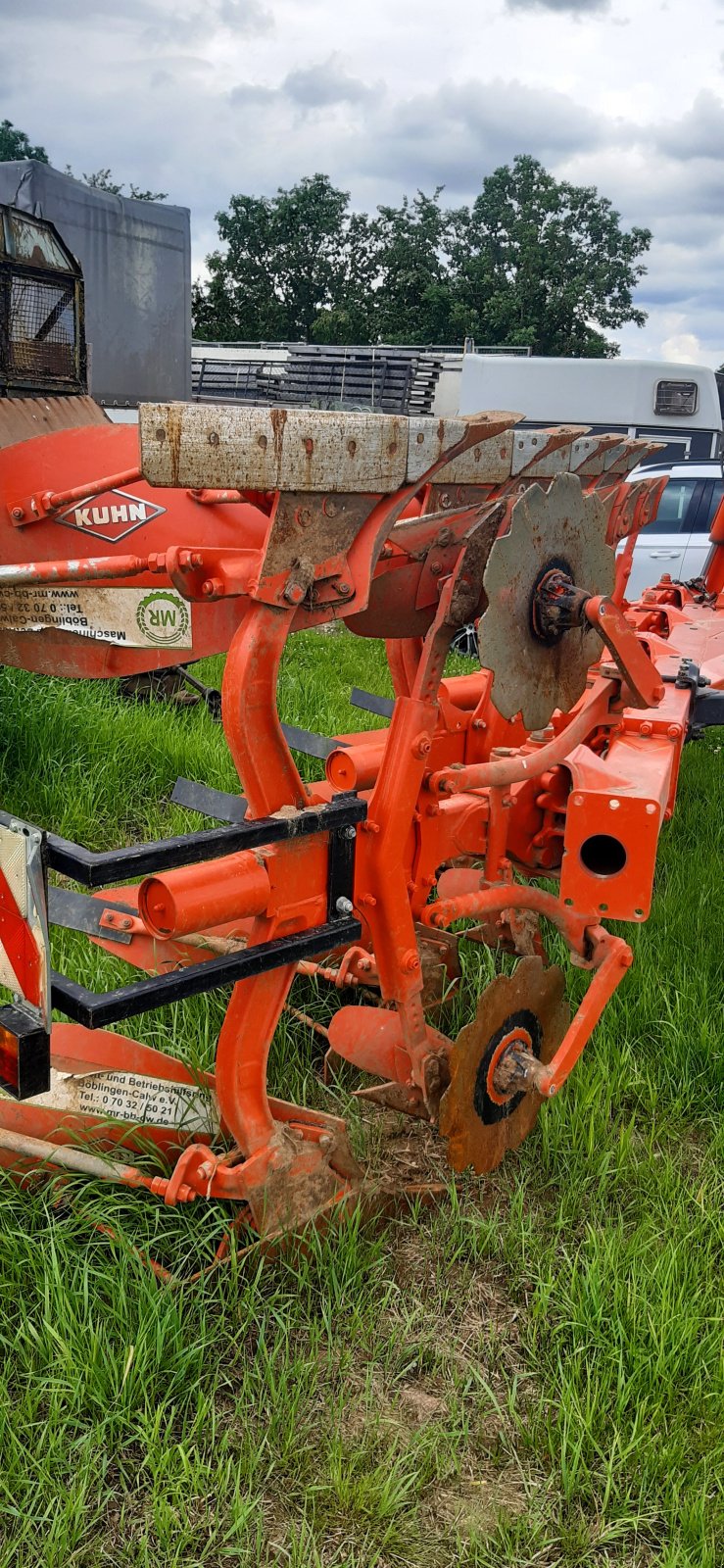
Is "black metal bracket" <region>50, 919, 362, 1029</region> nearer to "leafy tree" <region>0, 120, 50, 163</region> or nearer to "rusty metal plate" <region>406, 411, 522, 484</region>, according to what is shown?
"rusty metal plate" <region>406, 411, 522, 484</region>

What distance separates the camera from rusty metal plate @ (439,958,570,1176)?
8.05ft

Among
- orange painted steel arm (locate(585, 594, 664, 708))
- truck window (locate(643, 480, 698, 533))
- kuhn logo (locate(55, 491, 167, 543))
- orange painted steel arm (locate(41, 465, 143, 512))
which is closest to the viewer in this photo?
orange painted steel arm (locate(585, 594, 664, 708))

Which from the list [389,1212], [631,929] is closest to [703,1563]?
[389,1212]

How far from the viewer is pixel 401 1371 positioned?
223cm

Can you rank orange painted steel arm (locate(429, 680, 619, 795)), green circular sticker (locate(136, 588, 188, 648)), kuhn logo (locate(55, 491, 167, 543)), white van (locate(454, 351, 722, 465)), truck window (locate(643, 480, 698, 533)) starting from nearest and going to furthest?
1. orange painted steel arm (locate(429, 680, 619, 795))
2. green circular sticker (locate(136, 588, 188, 648))
3. kuhn logo (locate(55, 491, 167, 543))
4. truck window (locate(643, 480, 698, 533))
5. white van (locate(454, 351, 722, 465))

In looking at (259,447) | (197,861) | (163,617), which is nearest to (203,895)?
(197,861)

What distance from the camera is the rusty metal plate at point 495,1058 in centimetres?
246

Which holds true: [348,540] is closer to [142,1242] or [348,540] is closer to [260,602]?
[260,602]

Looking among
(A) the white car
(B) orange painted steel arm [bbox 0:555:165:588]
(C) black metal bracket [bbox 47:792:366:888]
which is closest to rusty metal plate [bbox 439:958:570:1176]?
(C) black metal bracket [bbox 47:792:366:888]

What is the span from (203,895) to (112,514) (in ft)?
5.35

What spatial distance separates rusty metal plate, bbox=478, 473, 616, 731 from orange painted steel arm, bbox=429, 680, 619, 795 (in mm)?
122

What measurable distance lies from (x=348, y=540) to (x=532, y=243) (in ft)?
132

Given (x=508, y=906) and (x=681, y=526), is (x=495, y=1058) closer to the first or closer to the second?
(x=508, y=906)

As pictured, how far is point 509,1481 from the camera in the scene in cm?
205
